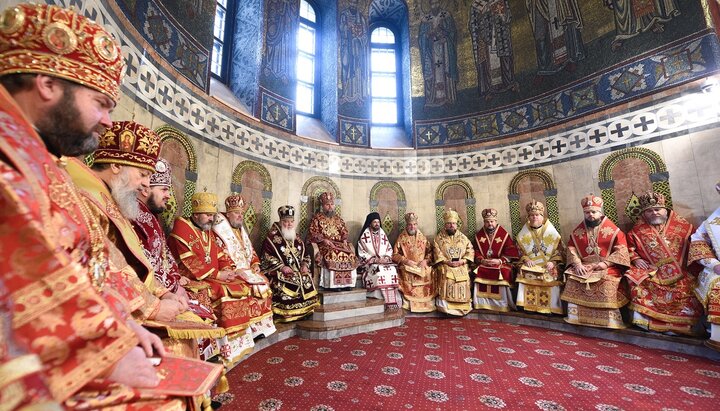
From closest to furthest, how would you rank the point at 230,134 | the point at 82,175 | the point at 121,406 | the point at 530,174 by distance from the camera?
the point at 121,406
the point at 82,175
the point at 230,134
the point at 530,174

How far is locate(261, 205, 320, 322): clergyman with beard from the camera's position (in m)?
5.06

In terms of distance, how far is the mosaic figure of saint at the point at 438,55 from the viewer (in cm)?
900

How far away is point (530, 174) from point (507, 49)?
12.2 ft

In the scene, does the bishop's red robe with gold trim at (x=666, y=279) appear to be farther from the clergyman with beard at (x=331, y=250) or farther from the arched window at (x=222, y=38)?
the arched window at (x=222, y=38)

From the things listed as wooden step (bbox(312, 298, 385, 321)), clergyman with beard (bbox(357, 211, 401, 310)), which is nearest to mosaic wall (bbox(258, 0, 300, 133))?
clergyman with beard (bbox(357, 211, 401, 310))

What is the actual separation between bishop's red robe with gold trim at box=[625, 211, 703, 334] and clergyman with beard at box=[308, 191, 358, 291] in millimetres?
5001

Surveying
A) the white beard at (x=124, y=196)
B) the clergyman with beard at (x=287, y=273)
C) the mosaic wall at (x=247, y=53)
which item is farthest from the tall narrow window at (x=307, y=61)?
the white beard at (x=124, y=196)

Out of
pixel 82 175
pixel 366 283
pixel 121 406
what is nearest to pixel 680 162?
pixel 366 283

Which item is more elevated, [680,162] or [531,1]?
[531,1]

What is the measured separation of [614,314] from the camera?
4961 millimetres

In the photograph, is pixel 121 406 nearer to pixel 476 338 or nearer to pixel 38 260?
pixel 38 260

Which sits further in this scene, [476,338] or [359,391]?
[476,338]

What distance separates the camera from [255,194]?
6293 millimetres

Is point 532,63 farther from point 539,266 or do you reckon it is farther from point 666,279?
point 666,279
